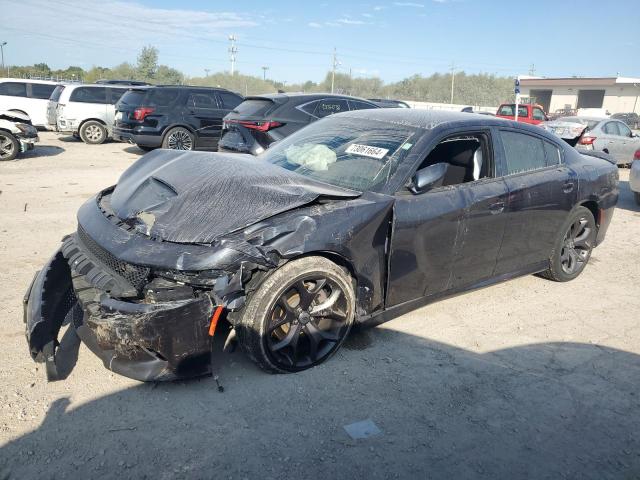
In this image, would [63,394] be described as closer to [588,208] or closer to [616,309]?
[616,309]

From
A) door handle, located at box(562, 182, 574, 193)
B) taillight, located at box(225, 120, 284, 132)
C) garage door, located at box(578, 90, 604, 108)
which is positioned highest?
garage door, located at box(578, 90, 604, 108)

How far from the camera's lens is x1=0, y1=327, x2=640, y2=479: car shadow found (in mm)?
2453

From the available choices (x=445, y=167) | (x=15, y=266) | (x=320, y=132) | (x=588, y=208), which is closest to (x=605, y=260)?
(x=588, y=208)

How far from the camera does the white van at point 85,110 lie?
1438 cm

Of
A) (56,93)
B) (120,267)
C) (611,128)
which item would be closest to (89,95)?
(56,93)

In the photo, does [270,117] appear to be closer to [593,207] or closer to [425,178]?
[593,207]

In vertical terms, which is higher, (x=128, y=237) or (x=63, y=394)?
(x=128, y=237)

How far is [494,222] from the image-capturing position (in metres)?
3.99

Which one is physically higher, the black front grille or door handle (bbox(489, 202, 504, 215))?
door handle (bbox(489, 202, 504, 215))

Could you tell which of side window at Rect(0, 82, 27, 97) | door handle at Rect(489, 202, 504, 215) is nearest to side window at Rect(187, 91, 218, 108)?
side window at Rect(0, 82, 27, 97)

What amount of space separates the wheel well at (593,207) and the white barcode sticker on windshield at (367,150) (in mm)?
2552

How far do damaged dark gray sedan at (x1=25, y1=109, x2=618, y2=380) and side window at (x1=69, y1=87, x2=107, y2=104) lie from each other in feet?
40.3

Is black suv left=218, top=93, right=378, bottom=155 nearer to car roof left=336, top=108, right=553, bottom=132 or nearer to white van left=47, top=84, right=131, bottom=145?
car roof left=336, top=108, right=553, bottom=132

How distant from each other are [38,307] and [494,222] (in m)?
3.33
